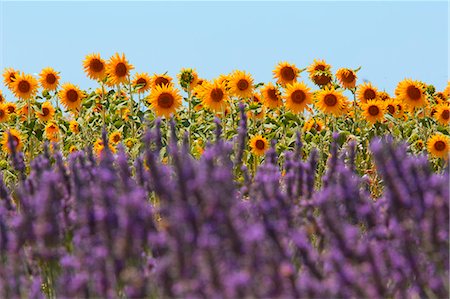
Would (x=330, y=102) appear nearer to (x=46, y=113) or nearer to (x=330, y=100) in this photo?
(x=330, y=100)

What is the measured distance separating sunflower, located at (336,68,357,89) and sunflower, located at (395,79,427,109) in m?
0.49

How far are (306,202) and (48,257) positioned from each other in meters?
0.91

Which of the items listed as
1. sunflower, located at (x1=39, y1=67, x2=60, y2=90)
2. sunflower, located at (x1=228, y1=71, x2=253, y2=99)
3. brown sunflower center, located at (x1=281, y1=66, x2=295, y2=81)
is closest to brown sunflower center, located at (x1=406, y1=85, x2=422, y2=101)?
brown sunflower center, located at (x1=281, y1=66, x2=295, y2=81)

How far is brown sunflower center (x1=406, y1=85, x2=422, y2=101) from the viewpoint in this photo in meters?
8.77

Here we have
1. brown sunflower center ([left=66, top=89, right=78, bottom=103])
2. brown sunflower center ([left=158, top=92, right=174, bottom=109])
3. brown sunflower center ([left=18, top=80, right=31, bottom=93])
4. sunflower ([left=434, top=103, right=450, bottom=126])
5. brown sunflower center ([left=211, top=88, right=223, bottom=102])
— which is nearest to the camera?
brown sunflower center ([left=158, top=92, right=174, bottom=109])

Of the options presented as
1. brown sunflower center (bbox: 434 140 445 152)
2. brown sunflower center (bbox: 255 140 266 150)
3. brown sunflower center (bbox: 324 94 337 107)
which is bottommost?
brown sunflower center (bbox: 434 140 445 152)

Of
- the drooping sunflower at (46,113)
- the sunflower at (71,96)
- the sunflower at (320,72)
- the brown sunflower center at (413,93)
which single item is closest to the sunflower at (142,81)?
the sunflower at (71,96)

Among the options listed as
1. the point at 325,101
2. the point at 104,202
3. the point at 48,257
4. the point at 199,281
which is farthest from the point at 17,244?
the point at 325,101

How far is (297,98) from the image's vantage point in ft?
Answer: 27.2

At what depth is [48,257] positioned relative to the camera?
2.43 meters

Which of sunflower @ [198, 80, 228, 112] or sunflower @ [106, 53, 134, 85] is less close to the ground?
sunflower @ [106, 53, 134, 85]

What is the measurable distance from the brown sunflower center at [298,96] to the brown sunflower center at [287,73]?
591 millimetres

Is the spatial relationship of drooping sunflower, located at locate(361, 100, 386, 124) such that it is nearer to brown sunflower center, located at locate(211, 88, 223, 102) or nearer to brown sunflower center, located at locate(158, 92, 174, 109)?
brown sunflower center, located at locate(211, 88, 223, 102)

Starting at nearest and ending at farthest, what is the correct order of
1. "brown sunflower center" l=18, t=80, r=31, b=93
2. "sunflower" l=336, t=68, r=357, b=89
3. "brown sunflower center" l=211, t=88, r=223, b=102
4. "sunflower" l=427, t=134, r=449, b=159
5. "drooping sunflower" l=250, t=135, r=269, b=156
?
"drooping sunflower" l=250, t=135, r=269, b=156 → "sunflower" l=427, t=134, r=449, b=159 → "brown sunflower center" l=211, t=88, r=223, b=102 → "sunflower" l=336, t=68, r=357, b=89 → "brown sunflower center" l=18, t=80, r=31, b=93
